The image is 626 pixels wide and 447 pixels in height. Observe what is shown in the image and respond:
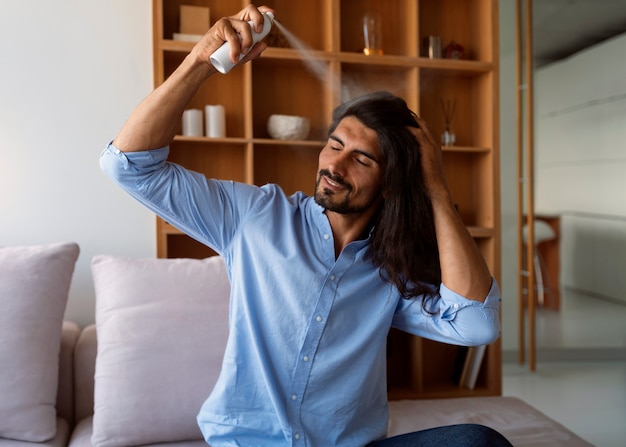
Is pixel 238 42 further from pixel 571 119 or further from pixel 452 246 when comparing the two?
pixel 571 119

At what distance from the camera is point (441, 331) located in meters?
1.59

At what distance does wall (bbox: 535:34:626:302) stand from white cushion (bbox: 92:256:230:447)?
2.50 metres

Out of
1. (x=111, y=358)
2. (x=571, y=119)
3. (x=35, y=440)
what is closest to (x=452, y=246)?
(x=111, y=358)

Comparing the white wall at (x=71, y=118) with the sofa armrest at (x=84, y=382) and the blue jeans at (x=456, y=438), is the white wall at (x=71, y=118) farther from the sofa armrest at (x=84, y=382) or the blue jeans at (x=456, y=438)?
the blue jeans at (x=456, y=438)

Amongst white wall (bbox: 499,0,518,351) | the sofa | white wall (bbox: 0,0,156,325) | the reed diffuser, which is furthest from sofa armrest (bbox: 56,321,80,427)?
white wall (bbox: 499,0,518,351)

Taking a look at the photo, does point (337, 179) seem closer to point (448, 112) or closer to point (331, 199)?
point (331, 199)

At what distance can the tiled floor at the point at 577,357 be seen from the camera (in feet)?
12.6

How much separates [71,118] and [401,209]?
1712mm

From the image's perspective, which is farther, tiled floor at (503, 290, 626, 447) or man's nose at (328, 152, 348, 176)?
tiled floor at (503, 290, 626, 447)

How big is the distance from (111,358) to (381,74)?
1965 mm

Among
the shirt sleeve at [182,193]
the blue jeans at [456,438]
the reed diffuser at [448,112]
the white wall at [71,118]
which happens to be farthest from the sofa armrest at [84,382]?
the reed diffuser at [448,112]

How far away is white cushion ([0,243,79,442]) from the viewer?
76.7 inches

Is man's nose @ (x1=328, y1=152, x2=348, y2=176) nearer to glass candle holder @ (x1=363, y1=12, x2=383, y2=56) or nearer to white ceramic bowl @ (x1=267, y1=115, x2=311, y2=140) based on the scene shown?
white ceramic bowl @ (x1=267, y1=115, x2=311, y2=140)

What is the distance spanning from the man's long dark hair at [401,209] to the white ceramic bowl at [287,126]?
1.38m
